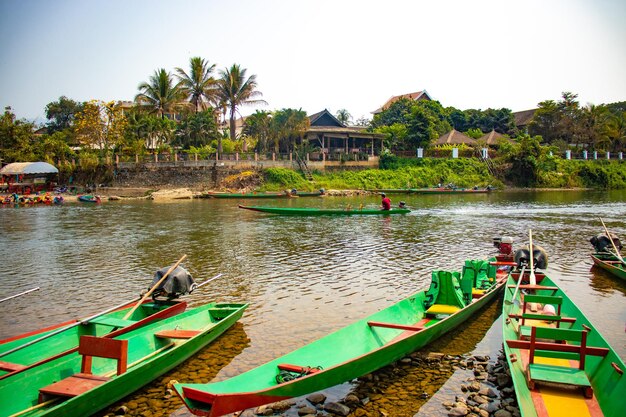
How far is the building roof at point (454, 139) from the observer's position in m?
57.4

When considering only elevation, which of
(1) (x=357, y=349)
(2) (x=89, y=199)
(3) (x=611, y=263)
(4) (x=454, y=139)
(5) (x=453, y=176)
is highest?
(4) (x=454, y=139)

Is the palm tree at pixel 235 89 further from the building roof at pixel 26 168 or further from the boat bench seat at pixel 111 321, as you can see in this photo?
the boat bench seat at pixel 111 321

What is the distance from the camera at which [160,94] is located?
48.5m

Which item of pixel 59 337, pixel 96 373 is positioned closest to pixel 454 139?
pixel 59 337

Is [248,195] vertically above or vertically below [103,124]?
below

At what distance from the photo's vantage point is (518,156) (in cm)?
5519

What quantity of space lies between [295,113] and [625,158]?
165 feet

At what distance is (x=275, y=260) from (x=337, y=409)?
34.0ft

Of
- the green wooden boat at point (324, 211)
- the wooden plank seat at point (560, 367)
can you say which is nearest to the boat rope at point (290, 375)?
the wooden plank seat at point (560, 367)

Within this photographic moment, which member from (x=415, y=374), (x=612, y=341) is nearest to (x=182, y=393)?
(x=415, y=374)

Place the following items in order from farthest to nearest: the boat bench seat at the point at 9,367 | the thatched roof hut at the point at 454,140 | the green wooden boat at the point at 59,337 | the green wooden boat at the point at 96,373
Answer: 1. the thatched roof hut at the point at 454,140
2. the green wooden boat at the point at 59,337
3. the boat bench seat at the point at 9,367
4. the green wooden boat at the point at 96,373

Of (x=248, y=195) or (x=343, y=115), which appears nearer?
(x=248, y=195)

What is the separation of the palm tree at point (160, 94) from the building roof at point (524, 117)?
164 feet

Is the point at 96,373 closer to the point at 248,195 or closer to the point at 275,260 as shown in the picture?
the point at 275,260
